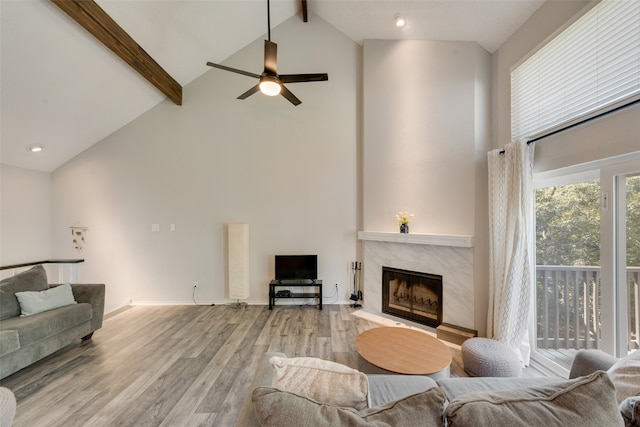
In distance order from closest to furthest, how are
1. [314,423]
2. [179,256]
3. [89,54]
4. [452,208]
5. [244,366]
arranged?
[314,423], [244,366], [89,54], [452,208], [179,256]

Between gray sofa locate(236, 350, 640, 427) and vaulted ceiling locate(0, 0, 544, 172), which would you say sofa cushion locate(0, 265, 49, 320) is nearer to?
vaulted ceiling locate(0, 0, 544, 172)

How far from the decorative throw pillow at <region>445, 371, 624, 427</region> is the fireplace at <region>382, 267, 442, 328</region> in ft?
8.46

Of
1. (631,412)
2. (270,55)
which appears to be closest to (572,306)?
(631,412)

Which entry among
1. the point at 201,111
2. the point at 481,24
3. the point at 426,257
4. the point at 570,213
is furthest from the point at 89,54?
the point at 570,213

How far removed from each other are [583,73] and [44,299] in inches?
214

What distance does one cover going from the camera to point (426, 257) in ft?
11.0

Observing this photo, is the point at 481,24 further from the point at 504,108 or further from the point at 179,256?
the point at 179,256

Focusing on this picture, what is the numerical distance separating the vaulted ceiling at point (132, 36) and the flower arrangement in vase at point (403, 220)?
2343mm

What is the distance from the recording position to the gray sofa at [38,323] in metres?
2.13

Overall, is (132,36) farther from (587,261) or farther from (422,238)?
(587,261)

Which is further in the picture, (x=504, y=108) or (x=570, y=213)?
(x=504, y=108)

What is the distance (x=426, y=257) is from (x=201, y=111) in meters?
4.21

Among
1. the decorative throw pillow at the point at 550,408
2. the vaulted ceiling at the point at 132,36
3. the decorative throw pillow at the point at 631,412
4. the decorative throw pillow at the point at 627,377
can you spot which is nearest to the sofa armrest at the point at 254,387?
the decorative throw pillow at the point at 550,408

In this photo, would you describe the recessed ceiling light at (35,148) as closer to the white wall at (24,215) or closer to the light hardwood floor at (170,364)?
the white wall at (24,215)
